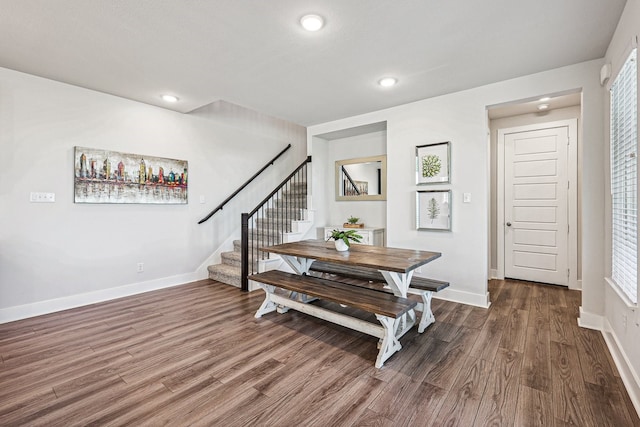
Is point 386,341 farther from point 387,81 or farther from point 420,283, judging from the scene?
point 387,81

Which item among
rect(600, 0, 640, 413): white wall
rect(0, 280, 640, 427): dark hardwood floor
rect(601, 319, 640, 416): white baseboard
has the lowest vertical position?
rect(0, 280, 640, 427): dark hardwood floor

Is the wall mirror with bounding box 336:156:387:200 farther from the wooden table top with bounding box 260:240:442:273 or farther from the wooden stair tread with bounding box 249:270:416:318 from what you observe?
the wooden stair tread with bounding box 249:270:416:318

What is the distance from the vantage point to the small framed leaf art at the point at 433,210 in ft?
11.8

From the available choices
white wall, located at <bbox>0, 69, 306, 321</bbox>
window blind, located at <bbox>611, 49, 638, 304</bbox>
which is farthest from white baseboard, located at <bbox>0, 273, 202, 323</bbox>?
window blind, located at <bbox>611, 49, 638, 304</bbox>

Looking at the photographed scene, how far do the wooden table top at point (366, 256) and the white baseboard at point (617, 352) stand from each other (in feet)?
4.47

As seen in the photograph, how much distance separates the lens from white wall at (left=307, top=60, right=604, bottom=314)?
108 inches

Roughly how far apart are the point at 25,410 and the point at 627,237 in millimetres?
3983

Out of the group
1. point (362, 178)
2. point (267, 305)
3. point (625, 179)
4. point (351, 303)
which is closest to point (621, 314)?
point (625, 179)

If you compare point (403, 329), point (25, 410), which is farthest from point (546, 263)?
point (25, 410)

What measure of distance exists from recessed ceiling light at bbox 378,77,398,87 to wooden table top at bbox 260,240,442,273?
1.82 metres

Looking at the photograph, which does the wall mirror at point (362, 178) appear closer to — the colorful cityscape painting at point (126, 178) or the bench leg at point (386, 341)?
→ the colorful cityscape painting at point (126, 178)

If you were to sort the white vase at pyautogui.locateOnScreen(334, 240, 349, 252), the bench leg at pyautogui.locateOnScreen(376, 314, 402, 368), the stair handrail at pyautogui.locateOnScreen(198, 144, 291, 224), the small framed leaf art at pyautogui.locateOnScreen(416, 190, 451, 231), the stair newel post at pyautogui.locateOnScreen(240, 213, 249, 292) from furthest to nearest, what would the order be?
the stair handrail at pyautogui.locateOnScreen(198, 144, 291, 224)
the stair newel post at pyautogui.locateOnScreen(240, 213, 249, 292)
the small framed leaf art at pyautogui.locateOnScreen(416, 190, 451, 231)
the white vase at pyautogui.locateOnScreen(334, 240, 349, 252)
the bench leg at pyautogui.locateOnScreen(376, 314, 402, 368)

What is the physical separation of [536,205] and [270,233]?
4105 millimetres

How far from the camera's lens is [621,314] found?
7.06 ft
